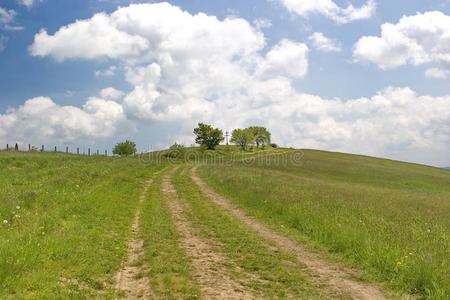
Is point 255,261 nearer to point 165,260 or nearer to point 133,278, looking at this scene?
point 165,260

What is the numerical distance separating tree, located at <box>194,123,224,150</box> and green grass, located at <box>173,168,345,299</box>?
90603 millimetres

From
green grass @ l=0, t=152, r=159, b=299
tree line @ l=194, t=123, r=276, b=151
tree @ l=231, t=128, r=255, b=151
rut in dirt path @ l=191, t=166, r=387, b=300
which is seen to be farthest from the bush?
rut in dirt path @ l=191, t=166, r=387, b=300

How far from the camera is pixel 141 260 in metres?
8.55

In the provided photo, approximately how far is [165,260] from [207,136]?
9729 cm

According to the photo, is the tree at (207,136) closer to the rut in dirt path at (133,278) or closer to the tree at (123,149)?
the tree at (123,149)

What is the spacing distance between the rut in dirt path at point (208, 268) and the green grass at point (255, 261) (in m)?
0.25

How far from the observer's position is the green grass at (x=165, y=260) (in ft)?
21.7

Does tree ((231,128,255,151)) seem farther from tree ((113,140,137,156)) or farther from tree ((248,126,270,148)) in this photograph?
tree ((113,140,137,156))

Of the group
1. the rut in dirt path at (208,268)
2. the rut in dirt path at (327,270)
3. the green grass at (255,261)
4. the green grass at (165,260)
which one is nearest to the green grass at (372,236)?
the rut in dirt path at (327,270)

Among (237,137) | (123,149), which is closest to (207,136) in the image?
(237,137)

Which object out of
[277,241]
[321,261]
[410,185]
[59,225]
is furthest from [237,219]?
[410,185]

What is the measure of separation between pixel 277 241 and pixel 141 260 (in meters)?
4.84

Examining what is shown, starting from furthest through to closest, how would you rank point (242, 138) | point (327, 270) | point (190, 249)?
point (242, 138)
point (190, 249)
point (327, 270)

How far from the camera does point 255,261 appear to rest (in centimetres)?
862
